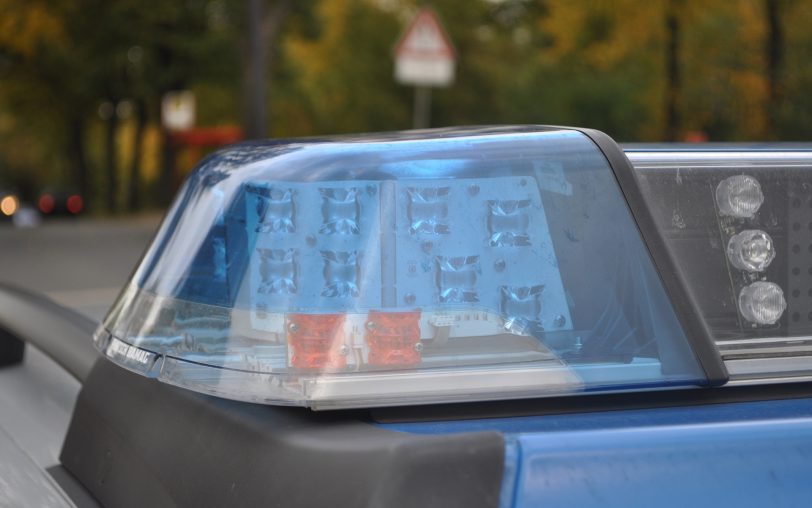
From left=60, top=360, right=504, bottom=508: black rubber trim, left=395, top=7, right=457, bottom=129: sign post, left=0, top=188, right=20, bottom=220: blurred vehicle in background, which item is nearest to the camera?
left=60, top=360, right=504, bottom=508: black rubber trim

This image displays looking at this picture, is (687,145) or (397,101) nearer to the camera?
(687,145)

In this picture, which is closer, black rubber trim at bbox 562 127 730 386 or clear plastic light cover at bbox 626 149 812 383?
black rubber trim at bbox 562 127 730 386

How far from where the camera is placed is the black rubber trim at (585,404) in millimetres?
1362

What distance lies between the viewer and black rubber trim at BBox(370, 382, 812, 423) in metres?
1.36

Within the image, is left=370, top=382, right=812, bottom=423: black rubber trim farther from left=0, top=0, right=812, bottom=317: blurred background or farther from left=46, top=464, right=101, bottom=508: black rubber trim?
left=0, top=0, right=812, bottom=317: blurred background

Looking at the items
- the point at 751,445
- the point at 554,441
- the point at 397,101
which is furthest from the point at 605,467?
the point at 397,101

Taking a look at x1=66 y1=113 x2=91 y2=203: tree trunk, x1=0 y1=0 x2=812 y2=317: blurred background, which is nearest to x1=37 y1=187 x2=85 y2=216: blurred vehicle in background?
x1=0 y1=0 x2=812 y2=317: blurred background

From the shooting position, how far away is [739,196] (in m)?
1.62

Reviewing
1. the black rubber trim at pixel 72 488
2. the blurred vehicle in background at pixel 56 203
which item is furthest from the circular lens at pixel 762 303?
the blurred vehicle in background at pixel 56 203

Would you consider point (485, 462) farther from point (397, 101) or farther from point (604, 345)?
Answer: point (397, 101)

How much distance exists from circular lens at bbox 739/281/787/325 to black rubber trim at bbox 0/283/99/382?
3.20ft

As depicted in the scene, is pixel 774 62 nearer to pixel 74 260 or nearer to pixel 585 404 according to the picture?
pixel 74 260

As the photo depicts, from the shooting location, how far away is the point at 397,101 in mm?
42906

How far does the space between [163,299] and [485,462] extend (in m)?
0.56
